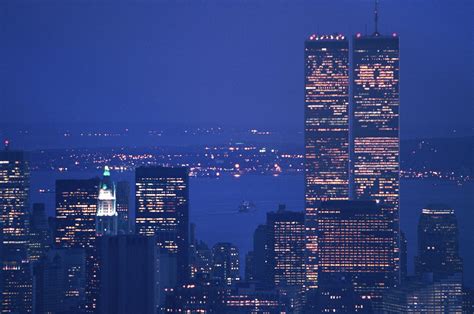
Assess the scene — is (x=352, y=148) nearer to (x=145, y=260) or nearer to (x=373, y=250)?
(x=373, y=250)

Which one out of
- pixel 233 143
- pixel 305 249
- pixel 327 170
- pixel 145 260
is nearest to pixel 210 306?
pixel 145 260

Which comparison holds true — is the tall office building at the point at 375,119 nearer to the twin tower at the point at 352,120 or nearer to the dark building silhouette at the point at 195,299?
the twin tower at the point at 352,120

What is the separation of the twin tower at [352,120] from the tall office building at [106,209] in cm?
439

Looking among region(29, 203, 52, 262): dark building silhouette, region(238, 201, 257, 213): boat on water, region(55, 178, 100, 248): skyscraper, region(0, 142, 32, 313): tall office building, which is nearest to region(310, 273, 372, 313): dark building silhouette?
region(55, 178, 100, 248): skyscraper

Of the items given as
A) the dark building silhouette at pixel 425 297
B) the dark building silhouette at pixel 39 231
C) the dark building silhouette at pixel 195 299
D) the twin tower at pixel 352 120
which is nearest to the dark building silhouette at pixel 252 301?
the dark building silhouette at pixel 195 299

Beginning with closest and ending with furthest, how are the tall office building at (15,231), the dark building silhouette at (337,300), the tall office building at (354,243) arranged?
1. the tall office building at (15,231)
2. the dark building silhouette at (337,300)
3. the tall office building at (354,243)

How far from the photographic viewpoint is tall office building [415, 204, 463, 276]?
3052 cm

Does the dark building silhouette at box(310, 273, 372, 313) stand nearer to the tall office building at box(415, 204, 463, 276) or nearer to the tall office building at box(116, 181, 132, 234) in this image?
the tall office building at box(415, 204, 463, 276)

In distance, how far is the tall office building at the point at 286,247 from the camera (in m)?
32.4

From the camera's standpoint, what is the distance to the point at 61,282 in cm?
3016

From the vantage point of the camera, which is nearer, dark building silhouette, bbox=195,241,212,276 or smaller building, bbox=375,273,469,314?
smaller building, bbox=375,273,469,314

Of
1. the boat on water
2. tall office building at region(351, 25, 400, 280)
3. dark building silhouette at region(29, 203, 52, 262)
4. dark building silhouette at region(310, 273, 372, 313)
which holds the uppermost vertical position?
tall office building at region(351, 25, 400, 280)

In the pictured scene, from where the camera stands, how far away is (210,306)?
28.4m

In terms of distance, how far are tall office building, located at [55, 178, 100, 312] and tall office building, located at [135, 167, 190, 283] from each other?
86cm
